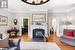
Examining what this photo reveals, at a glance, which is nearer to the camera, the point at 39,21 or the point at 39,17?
the point at 39,17

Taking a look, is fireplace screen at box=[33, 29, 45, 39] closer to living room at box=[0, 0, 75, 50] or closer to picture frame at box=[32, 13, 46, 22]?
living room at box=[0, 0, 75, 50]

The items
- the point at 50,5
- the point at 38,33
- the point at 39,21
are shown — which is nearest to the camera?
the point at 50,5

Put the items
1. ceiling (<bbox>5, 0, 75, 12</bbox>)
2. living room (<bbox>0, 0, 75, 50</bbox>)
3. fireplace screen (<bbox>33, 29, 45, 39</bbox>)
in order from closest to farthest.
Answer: ceiling (<bbox>5, 0, 75, 12</bbox>), living room (<bbox>0, 0, 75, 50</bbox>), fireplace screen (<bbox>33, 29, 45, 39</bbox>)

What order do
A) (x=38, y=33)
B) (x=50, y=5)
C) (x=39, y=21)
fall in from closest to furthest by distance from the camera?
(x=50, y=5) → (x=38, y=33) → (x=39, y=21)

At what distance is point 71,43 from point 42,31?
159 inches

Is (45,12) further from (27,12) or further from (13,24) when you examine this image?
(13,24)

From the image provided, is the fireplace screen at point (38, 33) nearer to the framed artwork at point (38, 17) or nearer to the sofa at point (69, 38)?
the framed artwork at point (38, 17)

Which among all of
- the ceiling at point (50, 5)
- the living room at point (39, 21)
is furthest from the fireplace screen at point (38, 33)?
the ceiling at point (50, 5)

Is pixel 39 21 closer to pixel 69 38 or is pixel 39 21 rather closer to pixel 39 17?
pixel 39 17

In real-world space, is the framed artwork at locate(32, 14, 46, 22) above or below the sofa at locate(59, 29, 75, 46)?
above

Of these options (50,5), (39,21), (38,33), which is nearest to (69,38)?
(50,5)

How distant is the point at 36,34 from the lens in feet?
37.0

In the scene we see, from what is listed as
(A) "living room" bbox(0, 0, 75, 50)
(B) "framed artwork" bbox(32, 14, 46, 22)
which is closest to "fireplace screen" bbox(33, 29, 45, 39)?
(A) "living room" bbox(0, 0, 75, 50)

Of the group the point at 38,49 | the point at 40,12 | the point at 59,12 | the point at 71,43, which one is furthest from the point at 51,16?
the point at 38,49
